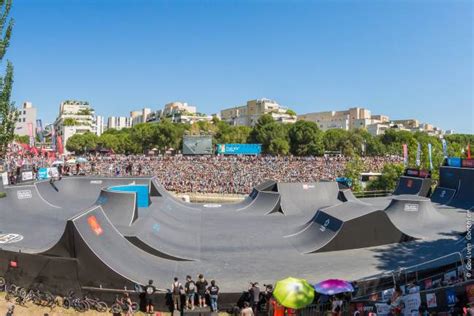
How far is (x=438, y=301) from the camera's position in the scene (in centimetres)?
766

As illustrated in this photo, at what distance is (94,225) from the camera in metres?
11.0

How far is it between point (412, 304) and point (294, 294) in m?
2.50

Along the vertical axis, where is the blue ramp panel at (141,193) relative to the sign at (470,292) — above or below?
above

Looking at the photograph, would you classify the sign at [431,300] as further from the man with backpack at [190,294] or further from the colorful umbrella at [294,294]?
the man with backpack at [190,294]

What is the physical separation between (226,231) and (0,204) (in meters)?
12.1

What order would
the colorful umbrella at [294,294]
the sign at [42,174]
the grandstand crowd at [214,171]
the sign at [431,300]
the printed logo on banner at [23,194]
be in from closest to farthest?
1. the sign at [431,300]
2. the colorful umbrella at [294,294]
3. the printed logo on banner at [23,194]
4. the sign at [42,174]
5. the grandstand crowd at [214,171]

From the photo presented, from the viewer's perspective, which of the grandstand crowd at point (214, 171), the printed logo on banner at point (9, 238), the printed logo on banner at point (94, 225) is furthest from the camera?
the grandstand crowd at point (214, 171)

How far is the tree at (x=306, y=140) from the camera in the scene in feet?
236

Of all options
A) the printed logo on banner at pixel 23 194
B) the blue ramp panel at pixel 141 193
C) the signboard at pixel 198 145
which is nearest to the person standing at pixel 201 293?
the blue ramp panel at pixel 141 193

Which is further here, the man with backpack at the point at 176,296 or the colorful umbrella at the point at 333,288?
the man with backpack at the point at 176,296

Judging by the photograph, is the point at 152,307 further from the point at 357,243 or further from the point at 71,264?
the point at 357,243

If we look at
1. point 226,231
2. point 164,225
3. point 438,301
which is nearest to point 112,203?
point 164,225

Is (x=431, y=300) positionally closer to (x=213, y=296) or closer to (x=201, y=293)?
(x=213, y=296)

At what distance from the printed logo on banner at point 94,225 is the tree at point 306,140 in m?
63.7
